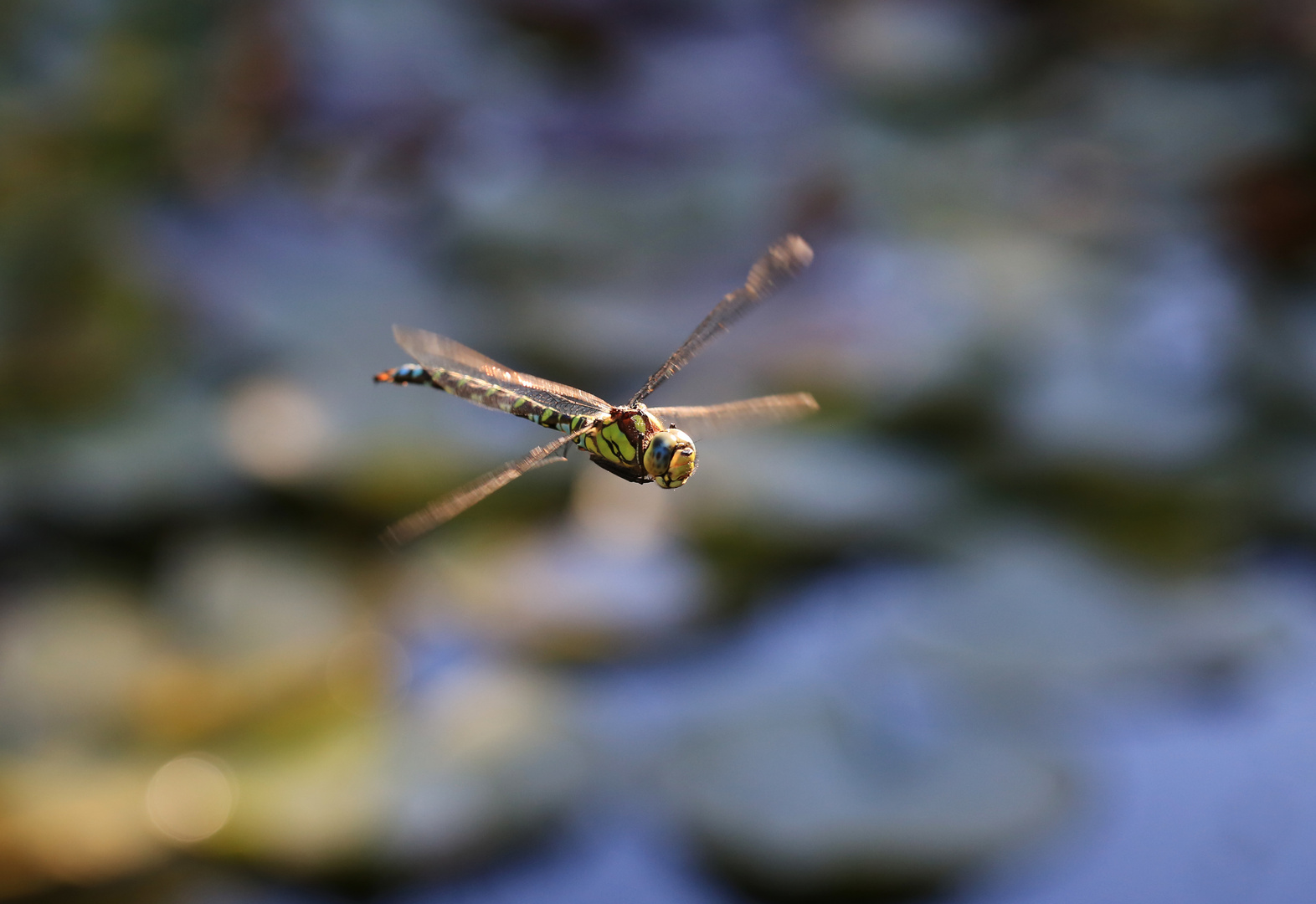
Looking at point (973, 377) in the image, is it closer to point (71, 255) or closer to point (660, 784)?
point (660, 784)

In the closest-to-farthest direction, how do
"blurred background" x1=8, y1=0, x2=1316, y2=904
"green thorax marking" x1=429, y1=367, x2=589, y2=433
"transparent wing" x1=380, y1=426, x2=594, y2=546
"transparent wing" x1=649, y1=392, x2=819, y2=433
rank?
"transparent wing" x1=380, y1=426, x2=594, y2=546
"transparent wing" x1=649, y1=392, x2=819, y2=433
"green thorax marking" x1=429, y1=367, x2=589, y2=433
"blurred background" x1=8, y1=0, x2=1316, y2=904

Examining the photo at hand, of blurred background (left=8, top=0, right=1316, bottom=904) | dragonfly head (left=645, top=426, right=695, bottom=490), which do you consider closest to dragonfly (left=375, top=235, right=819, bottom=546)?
dragonfly head (left=645, top=426, right=695, bottom=490)

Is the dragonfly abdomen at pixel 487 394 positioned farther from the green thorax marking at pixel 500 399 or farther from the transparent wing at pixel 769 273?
the transparent wing at pixel 769 273

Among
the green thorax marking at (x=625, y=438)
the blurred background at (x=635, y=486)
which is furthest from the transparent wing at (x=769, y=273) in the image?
the blurred background at (x=635, y=486)

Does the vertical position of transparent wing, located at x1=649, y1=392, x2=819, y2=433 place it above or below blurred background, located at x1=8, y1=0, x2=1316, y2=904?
below

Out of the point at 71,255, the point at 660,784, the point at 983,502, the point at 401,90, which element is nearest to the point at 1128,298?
the point at 983,502

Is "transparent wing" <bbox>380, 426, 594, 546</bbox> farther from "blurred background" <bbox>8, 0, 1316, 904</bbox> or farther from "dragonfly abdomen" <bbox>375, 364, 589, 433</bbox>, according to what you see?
"blurred background" <bbox>8, 0, 1316, 904</bbox>
